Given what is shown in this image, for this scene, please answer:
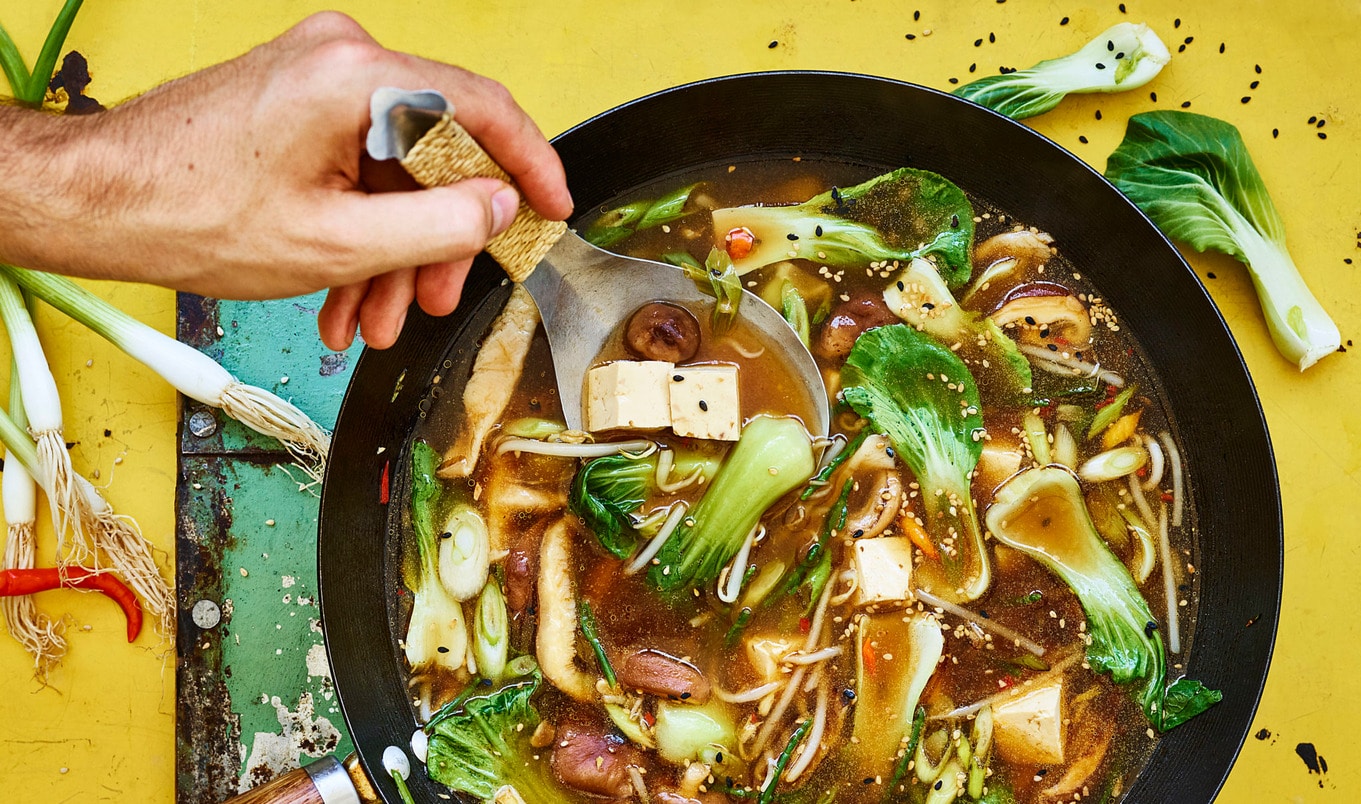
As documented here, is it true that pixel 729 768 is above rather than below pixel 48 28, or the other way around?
below

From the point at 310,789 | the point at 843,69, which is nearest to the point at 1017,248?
the point at 843,69

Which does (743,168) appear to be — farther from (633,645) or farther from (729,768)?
(729,768)

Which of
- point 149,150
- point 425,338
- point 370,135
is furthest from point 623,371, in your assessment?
point 149,150

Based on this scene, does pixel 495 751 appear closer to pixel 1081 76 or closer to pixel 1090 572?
pixel 1090 572

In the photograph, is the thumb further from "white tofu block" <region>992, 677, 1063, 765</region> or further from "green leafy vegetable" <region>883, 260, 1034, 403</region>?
"white tofu block" <region>992, 677, 1063, 765</region>

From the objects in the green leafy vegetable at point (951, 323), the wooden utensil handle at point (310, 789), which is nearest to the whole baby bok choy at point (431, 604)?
the wooden utensil handle at point (310, 789)
